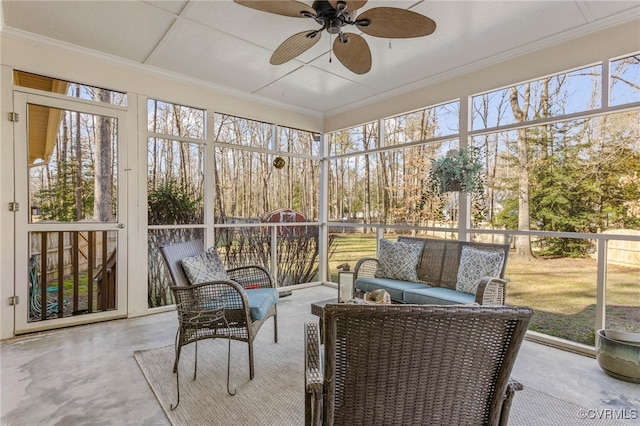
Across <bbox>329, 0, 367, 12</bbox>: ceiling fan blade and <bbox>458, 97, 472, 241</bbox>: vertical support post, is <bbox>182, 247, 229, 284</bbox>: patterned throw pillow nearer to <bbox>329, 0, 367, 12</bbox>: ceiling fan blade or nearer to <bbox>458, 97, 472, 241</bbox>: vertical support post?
<bbox>329, 0, 367, 12</bbox>: ceiling fan blade

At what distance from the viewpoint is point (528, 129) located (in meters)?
3.41

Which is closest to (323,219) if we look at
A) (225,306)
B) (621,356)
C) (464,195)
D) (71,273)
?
(464,195)

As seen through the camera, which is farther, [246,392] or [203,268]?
[203,268]

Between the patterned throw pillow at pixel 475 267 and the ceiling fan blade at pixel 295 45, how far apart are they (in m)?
2.44

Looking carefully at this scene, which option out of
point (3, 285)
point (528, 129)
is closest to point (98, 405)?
point (3, 285)

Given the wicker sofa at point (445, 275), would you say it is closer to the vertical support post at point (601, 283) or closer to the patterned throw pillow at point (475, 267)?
the patterned throw pillow at point (475, 267)

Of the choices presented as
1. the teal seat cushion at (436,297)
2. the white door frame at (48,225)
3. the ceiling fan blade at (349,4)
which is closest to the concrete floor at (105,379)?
the white door frame at (48,225)

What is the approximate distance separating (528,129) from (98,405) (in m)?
4.40

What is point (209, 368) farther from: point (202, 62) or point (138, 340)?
point (202, 62)

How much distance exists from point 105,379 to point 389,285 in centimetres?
255

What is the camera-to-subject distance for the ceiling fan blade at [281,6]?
198 cm

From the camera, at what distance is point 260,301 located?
2.65 m

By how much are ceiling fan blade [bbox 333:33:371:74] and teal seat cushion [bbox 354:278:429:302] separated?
211 cm

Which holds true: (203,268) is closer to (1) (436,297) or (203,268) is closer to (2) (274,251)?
(1) (436,297)
